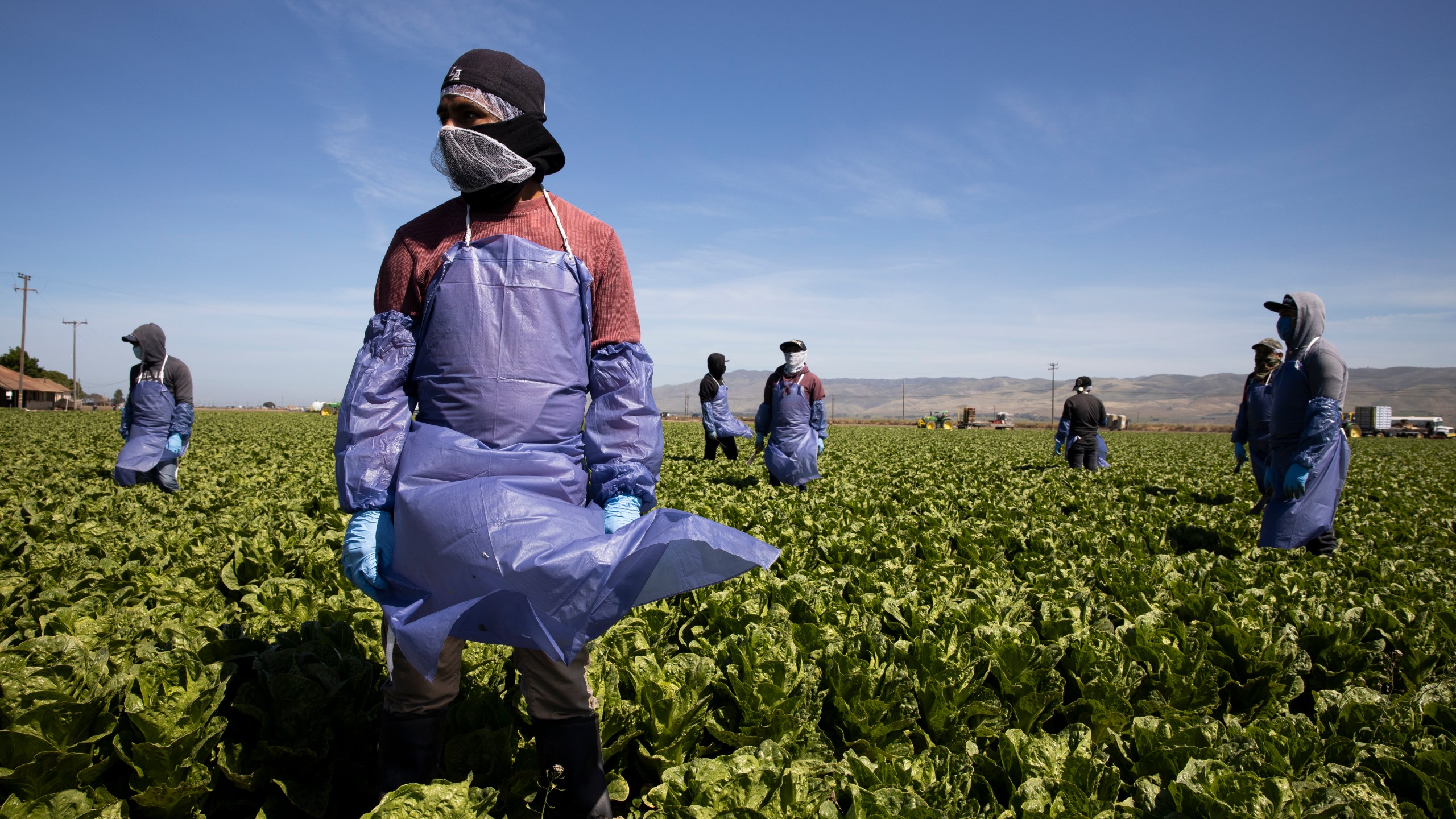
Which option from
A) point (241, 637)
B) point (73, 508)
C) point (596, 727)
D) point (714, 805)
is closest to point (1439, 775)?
point (714, 805)

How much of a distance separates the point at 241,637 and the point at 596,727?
180 centimetres

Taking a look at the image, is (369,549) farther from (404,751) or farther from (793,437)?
(793,437)

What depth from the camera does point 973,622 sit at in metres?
3.74

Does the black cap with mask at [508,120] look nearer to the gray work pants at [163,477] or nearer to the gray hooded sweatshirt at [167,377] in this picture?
the gray hooded sweatshirt at [167,377]

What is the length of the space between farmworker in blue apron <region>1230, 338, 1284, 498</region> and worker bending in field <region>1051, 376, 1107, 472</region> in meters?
3.40

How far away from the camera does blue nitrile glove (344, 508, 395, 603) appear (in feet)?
5.88

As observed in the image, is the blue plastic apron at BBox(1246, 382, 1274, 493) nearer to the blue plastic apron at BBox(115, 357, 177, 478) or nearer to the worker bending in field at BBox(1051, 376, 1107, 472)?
the worker bending in field at BBox(1051, 376, 1107, 472)

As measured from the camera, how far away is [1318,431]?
18.3 ft

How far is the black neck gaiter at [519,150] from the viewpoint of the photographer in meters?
1.95

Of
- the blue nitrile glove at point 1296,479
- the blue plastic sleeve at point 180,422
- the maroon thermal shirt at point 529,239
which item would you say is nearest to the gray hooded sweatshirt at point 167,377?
the blue plastic sleeve at point 180,422

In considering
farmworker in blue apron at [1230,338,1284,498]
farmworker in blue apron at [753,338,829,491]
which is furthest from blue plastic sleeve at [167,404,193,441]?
farmworker in blue apron at [1230,338,1284,498]

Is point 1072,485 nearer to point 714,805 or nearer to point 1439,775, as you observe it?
point 1439,775

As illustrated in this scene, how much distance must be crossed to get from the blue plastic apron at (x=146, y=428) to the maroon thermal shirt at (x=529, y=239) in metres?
7.75

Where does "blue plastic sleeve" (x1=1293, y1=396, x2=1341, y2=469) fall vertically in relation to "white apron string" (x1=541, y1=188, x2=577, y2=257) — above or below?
below
